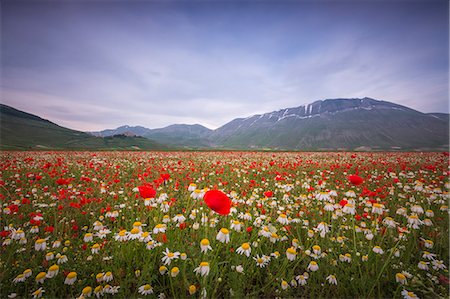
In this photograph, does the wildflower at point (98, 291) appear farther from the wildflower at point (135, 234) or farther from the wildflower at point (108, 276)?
the wildflower at point (135, 234)

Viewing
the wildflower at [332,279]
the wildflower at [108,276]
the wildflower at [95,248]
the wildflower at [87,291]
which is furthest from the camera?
the wildflower at [95,248]

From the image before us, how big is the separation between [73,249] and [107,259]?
0.94m

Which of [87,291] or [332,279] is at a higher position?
[87,291]

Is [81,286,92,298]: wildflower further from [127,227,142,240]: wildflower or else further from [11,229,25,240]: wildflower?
[11,229,25,240]: wildflower

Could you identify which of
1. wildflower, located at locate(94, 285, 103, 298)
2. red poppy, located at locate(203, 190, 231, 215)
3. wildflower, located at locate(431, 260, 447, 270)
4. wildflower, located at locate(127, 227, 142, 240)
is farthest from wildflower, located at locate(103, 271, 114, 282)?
wildflower, located at locate(431, 260, 447, 270)

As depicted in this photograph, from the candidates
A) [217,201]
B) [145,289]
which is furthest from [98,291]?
[217,201]

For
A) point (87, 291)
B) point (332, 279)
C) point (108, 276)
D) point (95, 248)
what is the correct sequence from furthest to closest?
point (95, 248), point (332, 279), point (108, 276), point (87, 291)

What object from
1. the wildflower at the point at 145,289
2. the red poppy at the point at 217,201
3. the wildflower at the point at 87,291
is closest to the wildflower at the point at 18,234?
the wildflower at the point at 87,291

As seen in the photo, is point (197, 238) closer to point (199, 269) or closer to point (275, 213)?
point (199, 269)

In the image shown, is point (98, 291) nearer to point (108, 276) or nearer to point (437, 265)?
point (108, 276)

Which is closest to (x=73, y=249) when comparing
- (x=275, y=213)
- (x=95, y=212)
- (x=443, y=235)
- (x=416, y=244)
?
(x=95, y=212)

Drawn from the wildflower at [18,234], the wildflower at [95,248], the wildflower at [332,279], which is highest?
the wildflower at [18,234]

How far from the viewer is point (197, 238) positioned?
3.01 metres

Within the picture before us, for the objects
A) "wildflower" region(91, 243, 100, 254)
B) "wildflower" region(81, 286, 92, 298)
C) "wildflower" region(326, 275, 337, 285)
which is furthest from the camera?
"wildflower" region(91, 243, 100, 254)
